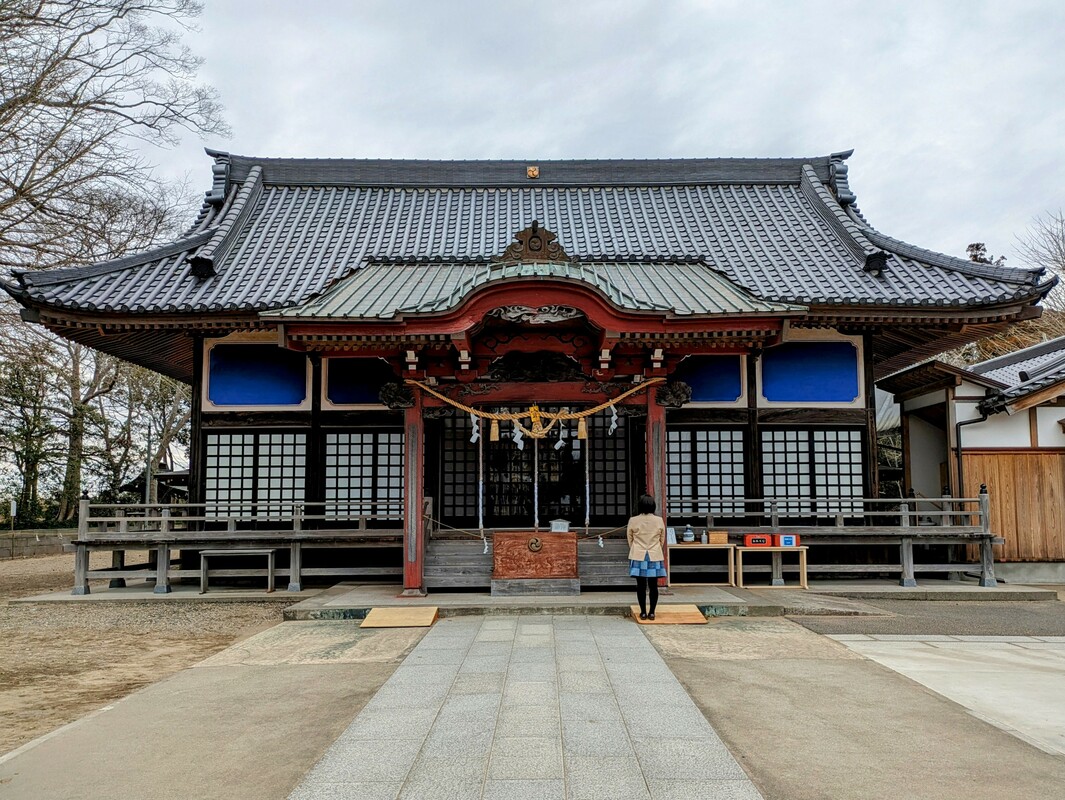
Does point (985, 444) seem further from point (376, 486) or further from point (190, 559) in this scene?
point (190, 559)

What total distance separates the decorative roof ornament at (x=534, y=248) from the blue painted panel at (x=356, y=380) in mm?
3616

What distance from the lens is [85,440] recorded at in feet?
103

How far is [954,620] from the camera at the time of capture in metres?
9.90

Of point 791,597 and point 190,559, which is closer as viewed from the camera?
point 791,597

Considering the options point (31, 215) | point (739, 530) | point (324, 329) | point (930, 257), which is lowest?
point (739, 530)

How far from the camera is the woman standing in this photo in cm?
912

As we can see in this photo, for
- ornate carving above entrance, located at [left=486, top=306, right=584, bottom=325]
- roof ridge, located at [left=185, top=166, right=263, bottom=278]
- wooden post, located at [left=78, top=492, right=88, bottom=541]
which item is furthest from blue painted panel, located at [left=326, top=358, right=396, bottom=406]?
wooden post, located at [left=78, top=492, right=88, bottom=541]

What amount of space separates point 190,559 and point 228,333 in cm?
411

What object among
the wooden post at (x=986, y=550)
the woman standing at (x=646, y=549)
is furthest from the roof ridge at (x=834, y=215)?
the woman standing at (x=646, y=549)

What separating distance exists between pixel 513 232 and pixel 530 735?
1225cm

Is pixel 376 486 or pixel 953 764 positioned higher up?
pixel 376 486

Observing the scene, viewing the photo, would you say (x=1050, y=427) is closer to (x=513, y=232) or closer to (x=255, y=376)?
(x=513, y=232)

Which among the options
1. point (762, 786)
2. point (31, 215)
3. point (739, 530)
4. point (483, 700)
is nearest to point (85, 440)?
point (31, 215)

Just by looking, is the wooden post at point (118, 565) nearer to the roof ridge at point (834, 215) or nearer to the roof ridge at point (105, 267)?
the roof ridge at point (105, 267)
